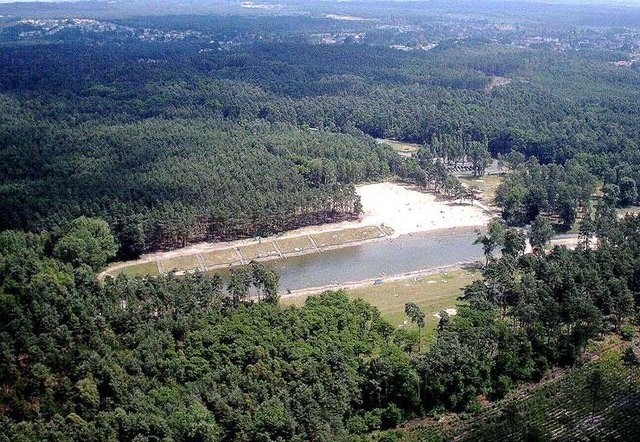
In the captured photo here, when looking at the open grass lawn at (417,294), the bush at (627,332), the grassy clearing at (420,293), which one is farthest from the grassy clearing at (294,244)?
the bush at (627,332)

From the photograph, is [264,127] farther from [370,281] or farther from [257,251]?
[370,281]

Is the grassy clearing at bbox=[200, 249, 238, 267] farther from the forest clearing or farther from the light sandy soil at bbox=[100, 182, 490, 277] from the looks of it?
the forest clearing

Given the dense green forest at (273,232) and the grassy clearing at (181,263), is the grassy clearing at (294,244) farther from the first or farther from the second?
the grassy clearing at (181,263)

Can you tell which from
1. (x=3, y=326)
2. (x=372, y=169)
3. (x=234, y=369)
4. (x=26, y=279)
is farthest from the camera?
(x=372, y=169)

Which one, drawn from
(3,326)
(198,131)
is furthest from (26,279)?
(198,131)

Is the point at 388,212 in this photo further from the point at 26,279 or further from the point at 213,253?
the point at 26,279
